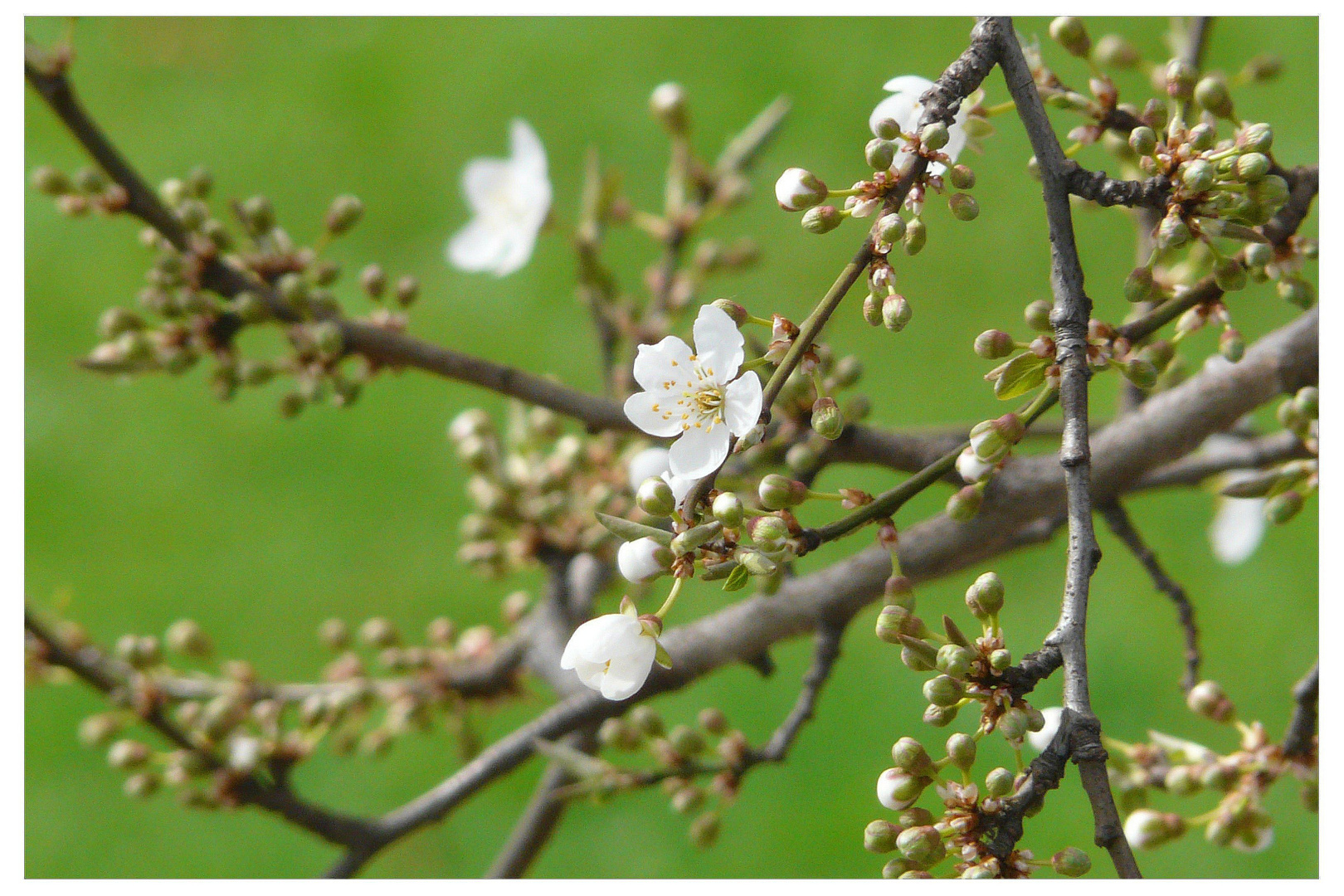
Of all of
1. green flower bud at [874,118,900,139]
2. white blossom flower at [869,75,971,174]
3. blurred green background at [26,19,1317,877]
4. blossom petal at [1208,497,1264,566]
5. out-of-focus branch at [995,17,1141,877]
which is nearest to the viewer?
out-of-focus branch at [995,17,1141,877]

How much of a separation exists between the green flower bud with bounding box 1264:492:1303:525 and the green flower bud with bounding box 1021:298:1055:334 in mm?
345

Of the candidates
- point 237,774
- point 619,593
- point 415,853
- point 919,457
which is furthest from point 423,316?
point 919,457

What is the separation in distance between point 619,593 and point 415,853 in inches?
44.6

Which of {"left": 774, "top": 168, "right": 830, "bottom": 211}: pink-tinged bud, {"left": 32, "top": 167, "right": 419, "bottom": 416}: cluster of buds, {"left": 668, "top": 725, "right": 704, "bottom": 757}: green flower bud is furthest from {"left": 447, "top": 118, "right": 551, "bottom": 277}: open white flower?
{"left": 774, "top": 168, "right": 830, "bottom": 211}: pink-tinged bud

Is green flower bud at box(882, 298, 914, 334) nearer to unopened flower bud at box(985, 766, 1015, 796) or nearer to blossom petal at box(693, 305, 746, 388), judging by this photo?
blossom petal at box(693, 305, 746, 388)

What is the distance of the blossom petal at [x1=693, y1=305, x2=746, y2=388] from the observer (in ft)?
2.08

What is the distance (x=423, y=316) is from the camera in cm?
278

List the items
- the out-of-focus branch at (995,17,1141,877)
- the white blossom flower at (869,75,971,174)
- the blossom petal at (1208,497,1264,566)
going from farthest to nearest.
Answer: the blossom petal at (1208,497,1264,566), the white blossom flower at (869,75,971,174), the out-of-focus branch at (995,17,1141,877)

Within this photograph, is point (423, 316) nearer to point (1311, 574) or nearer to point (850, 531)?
A: point (1311, 574)

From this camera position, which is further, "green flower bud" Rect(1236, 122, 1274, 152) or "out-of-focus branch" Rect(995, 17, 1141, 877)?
"green flower bud" Rect(1236, 122, 1274, 152)

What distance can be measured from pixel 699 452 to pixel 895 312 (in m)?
0.13

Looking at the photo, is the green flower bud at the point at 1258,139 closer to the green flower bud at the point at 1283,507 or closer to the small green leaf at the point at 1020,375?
Answer: the small green leaf at the point at 1020,375

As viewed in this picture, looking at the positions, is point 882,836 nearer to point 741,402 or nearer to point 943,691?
point 943,691

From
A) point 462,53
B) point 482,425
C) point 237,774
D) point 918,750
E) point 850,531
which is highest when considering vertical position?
point 462,53
